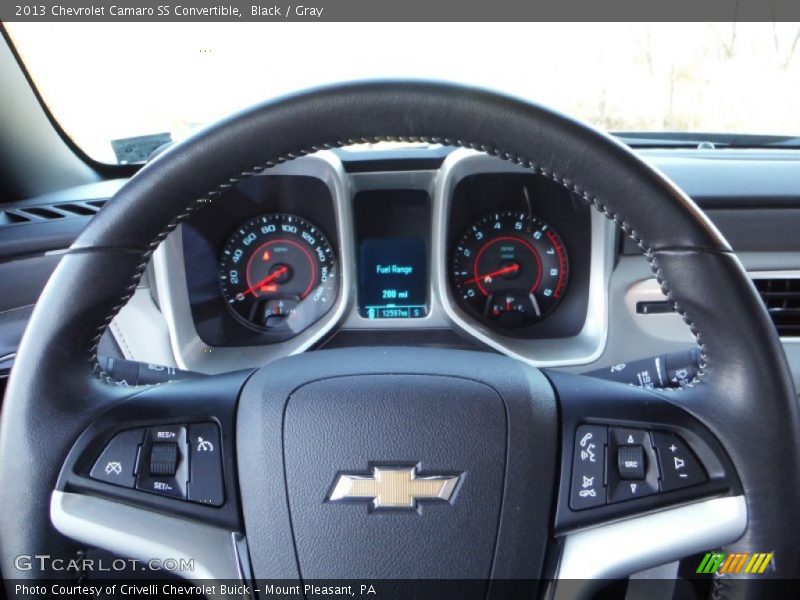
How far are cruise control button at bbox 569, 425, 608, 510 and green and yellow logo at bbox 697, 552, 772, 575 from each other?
0.56ft

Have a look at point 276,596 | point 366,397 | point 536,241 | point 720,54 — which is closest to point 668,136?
point 720,54

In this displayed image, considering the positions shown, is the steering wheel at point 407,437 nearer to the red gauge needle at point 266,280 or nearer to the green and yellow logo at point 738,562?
the green and yellow logo at point 738,562

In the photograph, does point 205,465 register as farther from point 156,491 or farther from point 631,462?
point 631,462

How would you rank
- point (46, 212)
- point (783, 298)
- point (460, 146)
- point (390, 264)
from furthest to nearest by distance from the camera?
1. point (390, 264)
2. point (46, 212)
3. point (783, 298)
4. point (460, 146)

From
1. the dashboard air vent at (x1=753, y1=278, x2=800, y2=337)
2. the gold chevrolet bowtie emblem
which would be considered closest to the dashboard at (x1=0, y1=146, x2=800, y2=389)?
the dashboard air vent at (x1=753, y1=278, x2=800, y2=337)

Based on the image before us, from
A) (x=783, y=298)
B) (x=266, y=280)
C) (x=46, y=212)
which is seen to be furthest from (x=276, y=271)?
(x=783, y=298)

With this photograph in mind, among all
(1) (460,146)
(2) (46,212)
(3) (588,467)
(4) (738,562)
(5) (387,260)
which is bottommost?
(4) (738,562)

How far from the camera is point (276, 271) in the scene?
105 inches

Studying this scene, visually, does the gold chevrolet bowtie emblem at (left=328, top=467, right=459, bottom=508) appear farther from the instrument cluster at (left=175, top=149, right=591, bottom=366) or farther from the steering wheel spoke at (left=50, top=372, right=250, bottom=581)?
the instrument cluster at (left=175, top=149, right=591, bottom=366)

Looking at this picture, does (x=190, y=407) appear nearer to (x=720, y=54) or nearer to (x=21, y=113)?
(x=21, y=113)

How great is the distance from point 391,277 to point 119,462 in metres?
1.51

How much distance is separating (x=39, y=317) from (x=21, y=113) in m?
1.85

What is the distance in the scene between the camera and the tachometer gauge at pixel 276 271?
2.63 m

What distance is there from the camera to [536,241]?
Result: 8.61 ft
